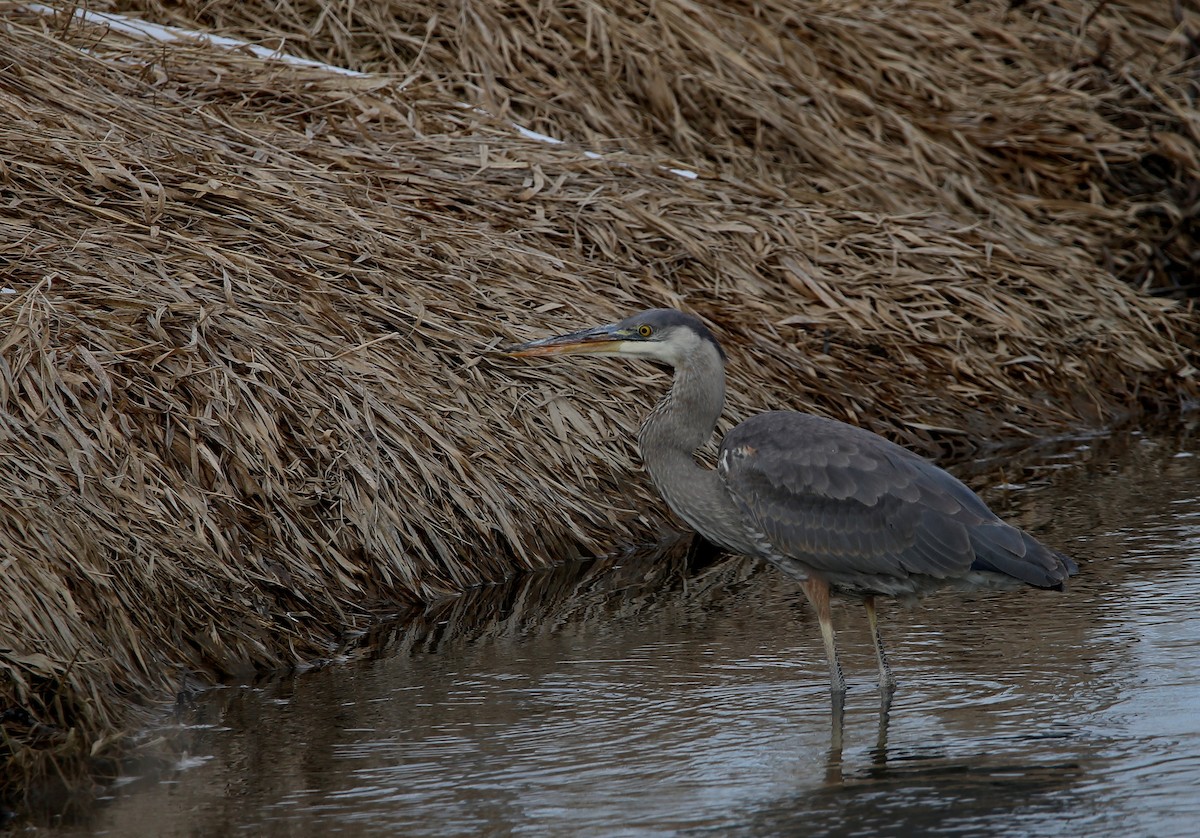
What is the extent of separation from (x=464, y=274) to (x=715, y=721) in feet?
12.3

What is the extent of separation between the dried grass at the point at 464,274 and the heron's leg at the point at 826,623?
190cm

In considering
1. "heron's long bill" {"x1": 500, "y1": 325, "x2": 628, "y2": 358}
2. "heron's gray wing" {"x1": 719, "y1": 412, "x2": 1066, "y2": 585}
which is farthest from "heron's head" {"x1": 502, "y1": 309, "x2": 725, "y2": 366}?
"heron's gray wing" {"x1": 719, "y1": 412, "x2": 1066, "y2": 585}

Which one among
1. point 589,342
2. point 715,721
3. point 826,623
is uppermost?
point 589,342

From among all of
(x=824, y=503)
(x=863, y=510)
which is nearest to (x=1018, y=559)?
(x=863, y=510)

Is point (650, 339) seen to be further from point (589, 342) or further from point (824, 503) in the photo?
point (824, 503)

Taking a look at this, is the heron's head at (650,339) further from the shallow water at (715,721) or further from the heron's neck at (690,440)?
the shallow water at (715,721)

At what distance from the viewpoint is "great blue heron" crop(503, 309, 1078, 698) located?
5879mm

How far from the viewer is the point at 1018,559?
5.80 m

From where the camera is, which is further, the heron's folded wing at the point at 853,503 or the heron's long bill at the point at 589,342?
the heron's long bill at the point at 589,342

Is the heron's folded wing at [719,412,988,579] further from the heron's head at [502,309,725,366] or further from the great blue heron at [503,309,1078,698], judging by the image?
the heron's head at [502,309,725,366]

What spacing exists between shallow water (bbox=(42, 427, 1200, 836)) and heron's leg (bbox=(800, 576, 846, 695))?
0.12m

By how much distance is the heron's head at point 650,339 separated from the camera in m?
6.61

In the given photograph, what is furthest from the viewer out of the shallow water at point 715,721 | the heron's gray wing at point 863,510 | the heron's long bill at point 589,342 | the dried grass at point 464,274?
the heron's long bill at point 589,342

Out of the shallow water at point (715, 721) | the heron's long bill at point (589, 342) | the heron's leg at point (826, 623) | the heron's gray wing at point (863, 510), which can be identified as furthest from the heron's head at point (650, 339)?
the shallow water at point (715, 721)
